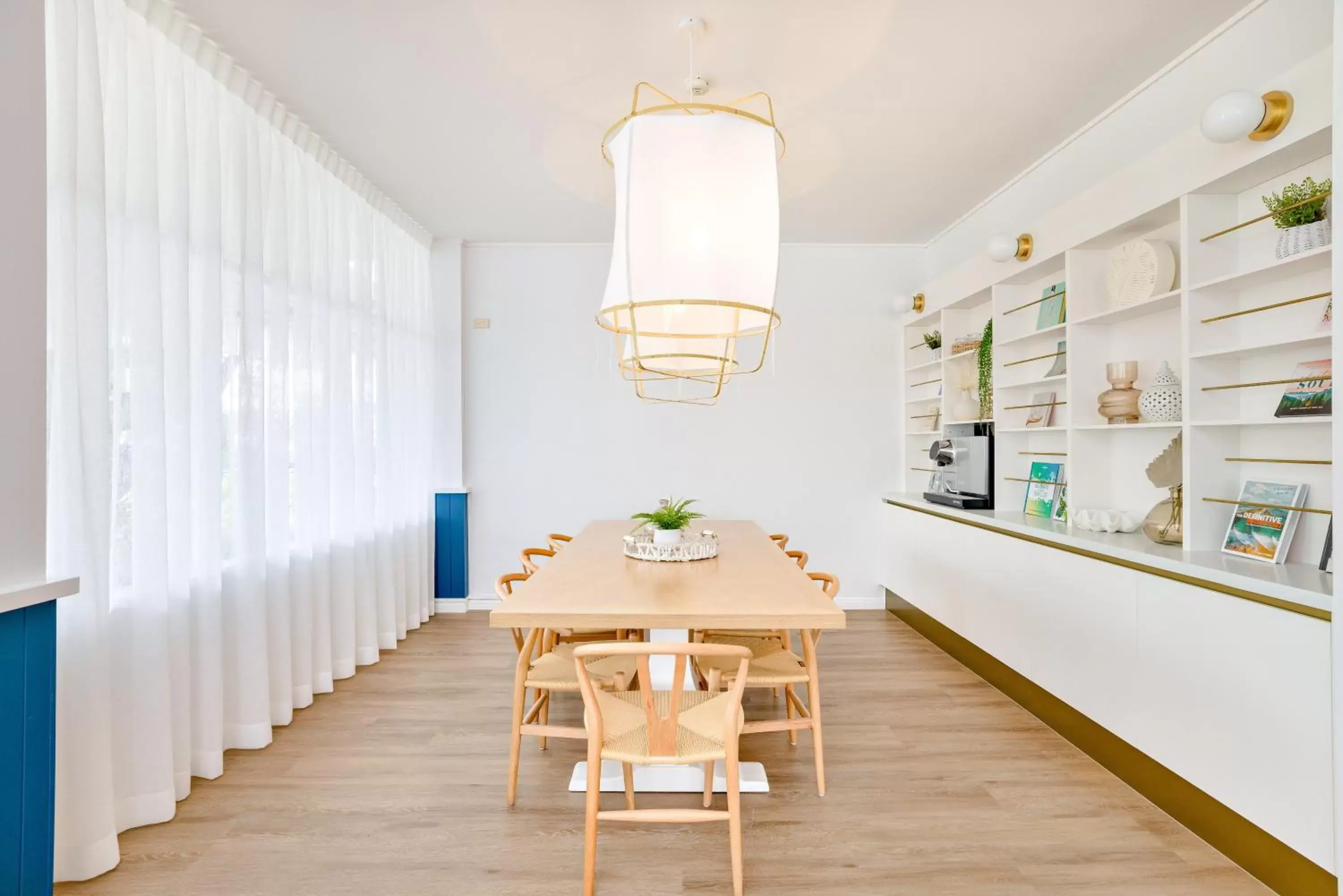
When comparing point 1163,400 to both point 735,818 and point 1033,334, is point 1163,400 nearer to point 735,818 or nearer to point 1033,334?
point 1033,334

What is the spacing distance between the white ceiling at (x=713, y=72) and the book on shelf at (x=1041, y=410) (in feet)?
4.28

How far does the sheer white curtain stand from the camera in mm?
2076

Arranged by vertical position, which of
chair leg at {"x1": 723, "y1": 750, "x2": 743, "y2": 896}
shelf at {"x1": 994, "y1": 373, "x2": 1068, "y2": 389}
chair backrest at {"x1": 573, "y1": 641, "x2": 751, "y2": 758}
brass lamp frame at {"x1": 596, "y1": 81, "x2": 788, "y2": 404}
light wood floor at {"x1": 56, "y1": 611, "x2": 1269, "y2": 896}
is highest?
brass lamp frame at {"x1": 596, "y1": 81, "x2": 788, "y2": 404}

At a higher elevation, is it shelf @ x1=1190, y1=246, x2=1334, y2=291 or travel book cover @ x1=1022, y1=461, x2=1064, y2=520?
shelf @ x1=1190, y1=246, x2=1334, y2=291

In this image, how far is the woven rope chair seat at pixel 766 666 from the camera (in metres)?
2.61

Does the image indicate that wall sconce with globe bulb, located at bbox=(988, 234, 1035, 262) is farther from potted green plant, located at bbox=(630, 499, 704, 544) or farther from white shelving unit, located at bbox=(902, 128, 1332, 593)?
potted green plant, located at bbox=(630, 499, 704, 544)

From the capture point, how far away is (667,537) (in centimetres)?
320

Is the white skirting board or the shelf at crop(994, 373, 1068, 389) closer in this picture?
the shelf at crop(994, 373, 1068, 389)

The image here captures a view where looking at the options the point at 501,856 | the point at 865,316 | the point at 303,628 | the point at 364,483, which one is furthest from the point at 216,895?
the point at 865,316

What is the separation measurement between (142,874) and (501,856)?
1.06 m

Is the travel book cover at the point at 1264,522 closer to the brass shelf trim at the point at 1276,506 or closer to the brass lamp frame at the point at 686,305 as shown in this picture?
the brass shelf trim at the point at 1276,506

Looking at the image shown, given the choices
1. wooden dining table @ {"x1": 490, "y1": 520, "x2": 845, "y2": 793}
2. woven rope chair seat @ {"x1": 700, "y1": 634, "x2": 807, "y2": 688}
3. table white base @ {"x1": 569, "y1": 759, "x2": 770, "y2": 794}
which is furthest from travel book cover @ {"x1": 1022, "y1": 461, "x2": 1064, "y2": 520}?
table white base @ {"x1": 569, "y1": 759, "x2": 770, "y2": 794}

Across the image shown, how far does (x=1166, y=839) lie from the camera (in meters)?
2.29

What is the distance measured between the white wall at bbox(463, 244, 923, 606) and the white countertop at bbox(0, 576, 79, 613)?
12.1ft
